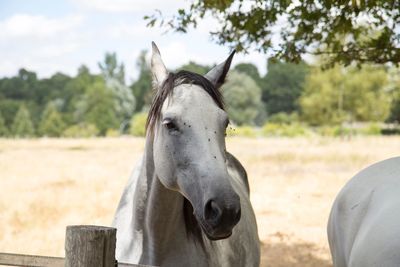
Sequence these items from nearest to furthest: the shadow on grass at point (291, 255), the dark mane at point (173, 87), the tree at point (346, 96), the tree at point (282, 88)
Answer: the dark mane at point (173, 87)
the shadow on grass at point (291, 255)
the tree at point (346, 96)
the tree at point (282, 88)

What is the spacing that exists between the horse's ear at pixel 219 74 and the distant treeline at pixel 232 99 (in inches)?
1098

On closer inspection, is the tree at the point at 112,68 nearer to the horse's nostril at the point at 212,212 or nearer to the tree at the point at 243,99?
the tree at the point at 243,99

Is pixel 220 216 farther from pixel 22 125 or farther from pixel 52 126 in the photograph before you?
pixel 22 125

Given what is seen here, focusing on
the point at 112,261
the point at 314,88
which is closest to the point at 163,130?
the point at 112,261

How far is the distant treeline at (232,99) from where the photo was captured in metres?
39.6

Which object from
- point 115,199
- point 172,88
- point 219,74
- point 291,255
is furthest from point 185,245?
point 115,199

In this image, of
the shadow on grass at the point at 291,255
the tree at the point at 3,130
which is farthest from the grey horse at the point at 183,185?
the tree at the point at 3,130

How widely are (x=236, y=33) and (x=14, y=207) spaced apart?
746cm

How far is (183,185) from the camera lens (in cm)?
273

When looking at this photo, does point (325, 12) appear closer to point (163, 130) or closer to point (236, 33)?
point (236, 33)

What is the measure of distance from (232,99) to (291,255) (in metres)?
67.0

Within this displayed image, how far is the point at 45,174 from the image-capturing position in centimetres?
1778

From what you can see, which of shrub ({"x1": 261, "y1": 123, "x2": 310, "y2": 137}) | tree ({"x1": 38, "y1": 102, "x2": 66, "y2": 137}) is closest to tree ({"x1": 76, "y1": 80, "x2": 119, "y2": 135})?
tree ({"x1": 38, "y1": 102, "x2": 66, "y2": 137})

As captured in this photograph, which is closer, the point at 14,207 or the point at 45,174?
the point at 14,207
